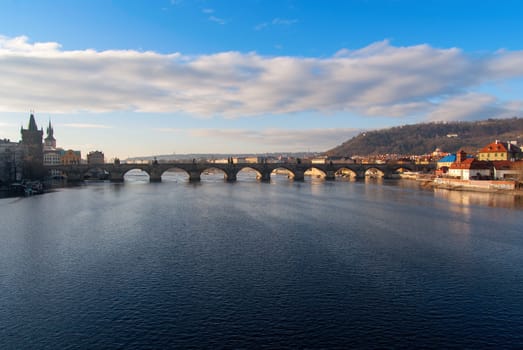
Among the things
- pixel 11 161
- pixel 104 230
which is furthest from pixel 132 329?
pixel 11 161

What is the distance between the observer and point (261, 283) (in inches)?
650

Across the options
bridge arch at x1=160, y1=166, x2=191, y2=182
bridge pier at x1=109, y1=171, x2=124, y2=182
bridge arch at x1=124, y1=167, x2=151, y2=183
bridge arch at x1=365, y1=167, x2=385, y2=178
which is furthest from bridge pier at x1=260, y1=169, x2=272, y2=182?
bridge pier at x1=109, y1=171, x2=124, y2=182

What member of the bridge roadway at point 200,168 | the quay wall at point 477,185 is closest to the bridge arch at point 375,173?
the bridge roadway at point 200,168

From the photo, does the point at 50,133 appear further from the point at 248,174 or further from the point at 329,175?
the point at 329,175

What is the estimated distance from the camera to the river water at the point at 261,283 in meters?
12.3

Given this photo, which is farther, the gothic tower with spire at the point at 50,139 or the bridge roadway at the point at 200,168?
the gothic tower with spire at the point at 50,139

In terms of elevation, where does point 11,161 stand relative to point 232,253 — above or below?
above

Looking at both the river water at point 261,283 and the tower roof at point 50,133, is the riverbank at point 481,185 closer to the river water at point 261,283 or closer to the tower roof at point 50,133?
the river water at point 261,283

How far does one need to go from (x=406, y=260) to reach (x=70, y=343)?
15087 millimetres

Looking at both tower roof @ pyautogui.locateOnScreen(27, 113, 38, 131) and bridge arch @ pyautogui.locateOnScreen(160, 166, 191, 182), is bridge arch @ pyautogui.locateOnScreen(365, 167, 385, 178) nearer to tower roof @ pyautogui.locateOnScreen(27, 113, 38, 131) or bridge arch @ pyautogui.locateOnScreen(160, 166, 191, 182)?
bridge arch @ pyautogui.locateOnScreen(160, 166, 191, 182)

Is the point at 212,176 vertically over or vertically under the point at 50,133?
under

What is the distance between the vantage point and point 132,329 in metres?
12.6

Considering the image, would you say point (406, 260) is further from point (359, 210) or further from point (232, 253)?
point (359, 210)

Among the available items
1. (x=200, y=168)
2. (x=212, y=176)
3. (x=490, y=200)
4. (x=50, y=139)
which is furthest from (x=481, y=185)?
(x=50, y=139)
